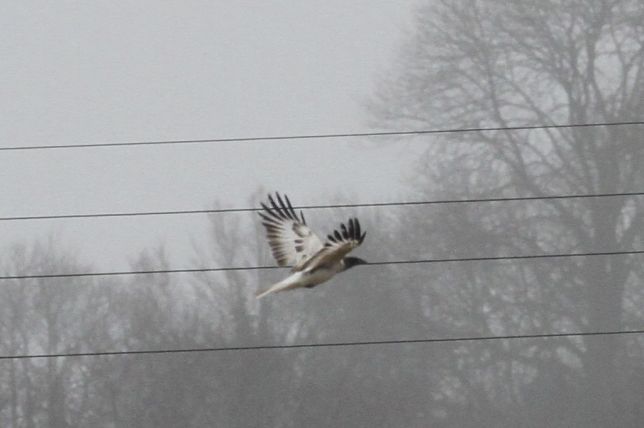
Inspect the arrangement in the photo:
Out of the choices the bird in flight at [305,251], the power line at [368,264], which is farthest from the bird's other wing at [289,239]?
the power line at [368,264]

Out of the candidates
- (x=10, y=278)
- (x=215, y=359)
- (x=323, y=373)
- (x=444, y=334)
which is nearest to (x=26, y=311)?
(x=10, y=278)

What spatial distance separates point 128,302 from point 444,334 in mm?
806

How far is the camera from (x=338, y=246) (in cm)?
244

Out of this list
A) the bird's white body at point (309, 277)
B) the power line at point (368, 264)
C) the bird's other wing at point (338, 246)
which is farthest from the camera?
the power line at point (368, 264)

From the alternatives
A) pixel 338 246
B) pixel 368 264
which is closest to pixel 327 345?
pixel 368 264

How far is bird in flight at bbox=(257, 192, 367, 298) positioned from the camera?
2.46 meters

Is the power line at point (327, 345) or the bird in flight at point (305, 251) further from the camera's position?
the power line at point (327, 345)

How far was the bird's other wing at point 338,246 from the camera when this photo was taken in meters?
2.38

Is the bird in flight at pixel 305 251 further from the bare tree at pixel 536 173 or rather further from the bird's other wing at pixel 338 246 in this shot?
the bare tree at pixel 536 173

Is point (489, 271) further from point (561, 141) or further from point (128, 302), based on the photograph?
point (128, 302)

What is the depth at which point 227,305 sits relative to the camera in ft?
10.5

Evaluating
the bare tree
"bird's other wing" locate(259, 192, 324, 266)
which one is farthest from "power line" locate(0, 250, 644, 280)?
"bird's other wing" locate(259, 192, 324, 266)

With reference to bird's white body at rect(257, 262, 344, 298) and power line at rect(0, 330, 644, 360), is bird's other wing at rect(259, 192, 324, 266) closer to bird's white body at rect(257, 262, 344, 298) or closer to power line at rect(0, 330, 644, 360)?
bird's white body at rect(257, 262, 344, 298)

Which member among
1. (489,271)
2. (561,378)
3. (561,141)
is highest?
(561,141)
